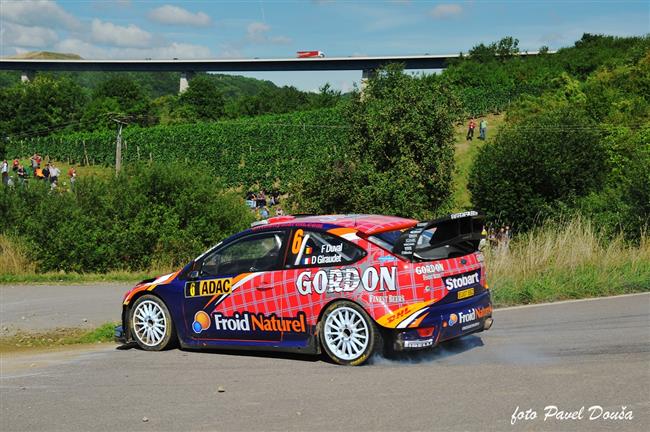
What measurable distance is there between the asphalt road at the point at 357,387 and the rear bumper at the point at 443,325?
0.80ft

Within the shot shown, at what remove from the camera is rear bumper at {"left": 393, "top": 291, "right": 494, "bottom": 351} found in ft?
26.0

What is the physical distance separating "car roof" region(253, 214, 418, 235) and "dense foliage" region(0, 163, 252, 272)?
17292 millimetres

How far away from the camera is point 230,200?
2822 centimetres

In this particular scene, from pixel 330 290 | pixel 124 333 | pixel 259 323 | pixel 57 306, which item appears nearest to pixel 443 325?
pixel 330 290

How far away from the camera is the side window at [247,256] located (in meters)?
8.89

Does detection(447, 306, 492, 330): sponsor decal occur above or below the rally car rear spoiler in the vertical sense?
below

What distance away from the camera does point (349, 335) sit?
8.17 metres

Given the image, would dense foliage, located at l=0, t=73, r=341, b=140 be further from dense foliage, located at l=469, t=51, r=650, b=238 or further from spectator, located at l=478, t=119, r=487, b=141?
dense foliage, located at l=469, t=51, r=650, b=238

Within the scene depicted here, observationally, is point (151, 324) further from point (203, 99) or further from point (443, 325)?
point (203, 99)

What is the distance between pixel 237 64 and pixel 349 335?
133845 mm

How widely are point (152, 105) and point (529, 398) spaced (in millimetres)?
127489

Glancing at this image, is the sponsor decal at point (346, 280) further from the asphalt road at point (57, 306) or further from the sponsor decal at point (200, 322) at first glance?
the asphalt road at point (57, 306)

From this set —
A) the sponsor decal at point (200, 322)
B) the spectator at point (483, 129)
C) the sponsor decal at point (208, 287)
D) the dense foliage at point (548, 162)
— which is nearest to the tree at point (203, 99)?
the spectator at point (483, 129)

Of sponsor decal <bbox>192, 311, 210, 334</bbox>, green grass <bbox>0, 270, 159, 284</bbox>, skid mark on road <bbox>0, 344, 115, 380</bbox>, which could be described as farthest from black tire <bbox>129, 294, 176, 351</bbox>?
green grass <bbox>0, 270, 159, 284</bbox>
